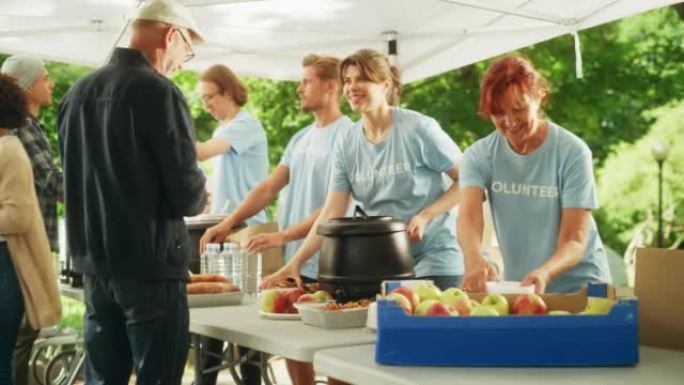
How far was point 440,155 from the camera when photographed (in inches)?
151

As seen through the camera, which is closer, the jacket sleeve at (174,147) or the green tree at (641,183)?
the jacket sleeve at (174,147)

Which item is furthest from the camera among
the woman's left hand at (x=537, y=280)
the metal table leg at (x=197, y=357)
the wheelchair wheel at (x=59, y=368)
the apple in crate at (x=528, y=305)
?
the wheelchair wheel at (x=59, y=368)

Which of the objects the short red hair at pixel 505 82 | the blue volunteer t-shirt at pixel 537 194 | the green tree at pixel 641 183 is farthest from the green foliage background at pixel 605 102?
the short red hair at pixel 505 82

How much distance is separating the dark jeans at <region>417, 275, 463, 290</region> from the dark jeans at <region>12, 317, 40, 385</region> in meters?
1.75

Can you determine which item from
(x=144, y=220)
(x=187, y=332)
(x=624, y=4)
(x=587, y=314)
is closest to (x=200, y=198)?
(x=144, y=220)

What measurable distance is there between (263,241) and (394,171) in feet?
1.74

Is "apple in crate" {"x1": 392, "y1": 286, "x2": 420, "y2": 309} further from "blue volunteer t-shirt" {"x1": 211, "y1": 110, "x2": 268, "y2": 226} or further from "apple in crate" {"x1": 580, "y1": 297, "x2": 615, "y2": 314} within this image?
"blue volunteer t-shirt" {"x1": 211, "y1": 110, "x2": 268, "y2": 226}

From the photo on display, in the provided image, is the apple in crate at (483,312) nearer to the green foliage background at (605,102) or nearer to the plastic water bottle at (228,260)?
the plastic water bottle at (228,260)

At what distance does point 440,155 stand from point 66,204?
4.33 ft

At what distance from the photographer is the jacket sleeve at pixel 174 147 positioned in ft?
9.48

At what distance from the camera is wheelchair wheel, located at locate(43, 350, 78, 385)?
235 inches

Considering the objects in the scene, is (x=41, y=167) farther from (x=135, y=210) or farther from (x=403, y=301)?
(x=403, y=301)

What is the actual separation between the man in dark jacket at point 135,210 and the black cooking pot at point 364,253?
38cm

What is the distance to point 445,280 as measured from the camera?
384 cm
